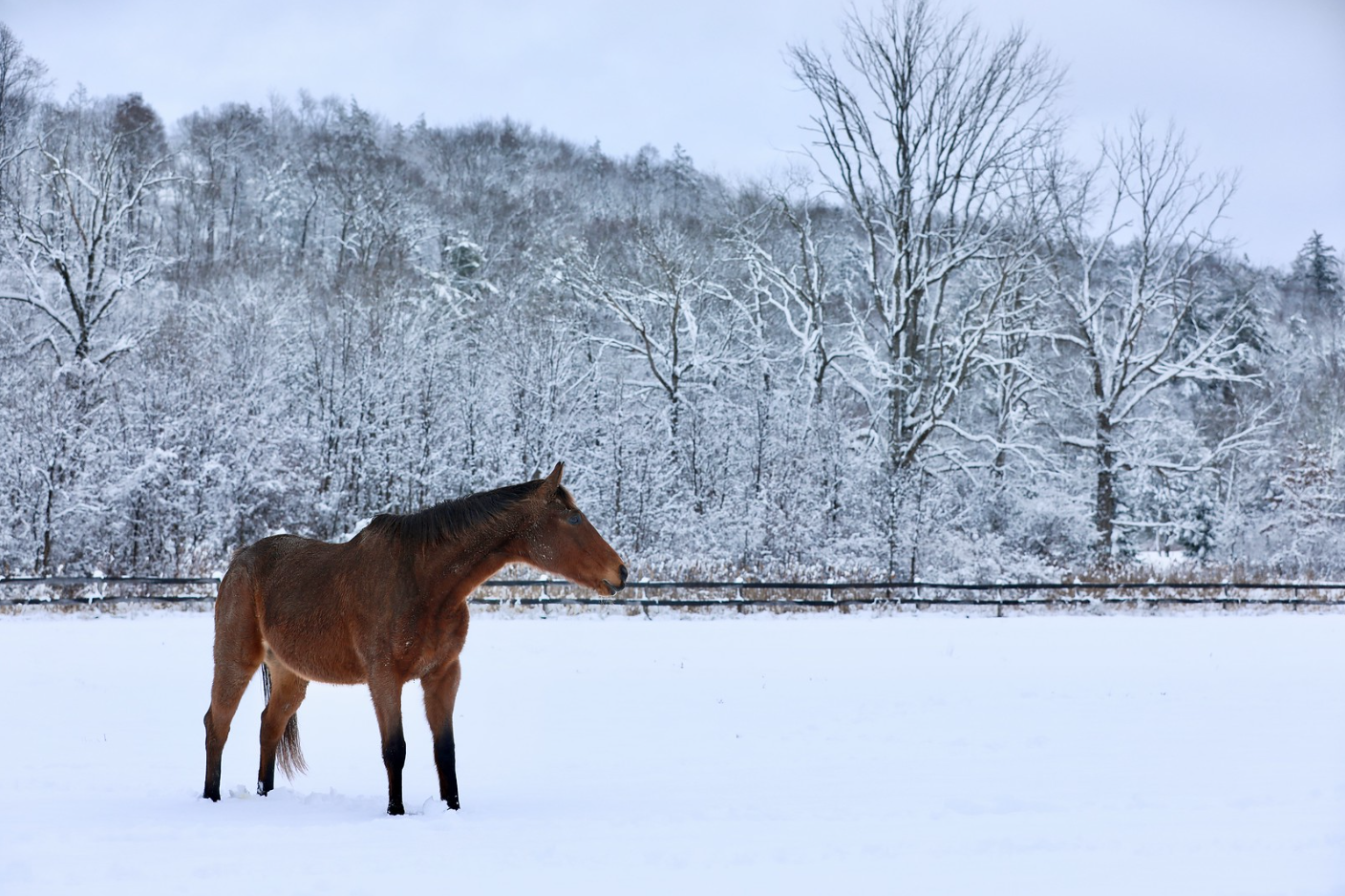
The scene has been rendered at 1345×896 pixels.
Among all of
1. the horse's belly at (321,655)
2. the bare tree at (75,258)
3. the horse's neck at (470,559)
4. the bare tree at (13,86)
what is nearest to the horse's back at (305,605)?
the horse's belly at (321,655)

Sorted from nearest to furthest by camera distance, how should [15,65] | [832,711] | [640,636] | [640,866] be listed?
[640,866] → [832,711] → [640,636] → [15,65]

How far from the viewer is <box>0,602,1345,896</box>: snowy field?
14.0ft

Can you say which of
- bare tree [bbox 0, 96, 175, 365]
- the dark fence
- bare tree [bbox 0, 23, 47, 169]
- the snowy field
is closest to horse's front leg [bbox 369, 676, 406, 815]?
the snowy field

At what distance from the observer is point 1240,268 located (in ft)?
177

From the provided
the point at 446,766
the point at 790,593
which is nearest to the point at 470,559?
the point at 446,766

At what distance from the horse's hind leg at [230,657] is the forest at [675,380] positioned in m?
17.3

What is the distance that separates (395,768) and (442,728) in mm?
333

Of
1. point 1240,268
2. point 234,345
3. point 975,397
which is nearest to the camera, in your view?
point 234,345

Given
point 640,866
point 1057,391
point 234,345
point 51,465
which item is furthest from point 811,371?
point 640,866

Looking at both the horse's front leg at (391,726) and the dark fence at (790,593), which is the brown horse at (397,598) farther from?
the dark fence at (790,593)

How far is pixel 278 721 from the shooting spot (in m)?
6.11

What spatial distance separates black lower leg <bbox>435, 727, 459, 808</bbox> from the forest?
58.5 ft

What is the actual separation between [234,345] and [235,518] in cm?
659

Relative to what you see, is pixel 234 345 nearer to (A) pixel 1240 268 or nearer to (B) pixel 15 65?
(B) pixel 15 65
